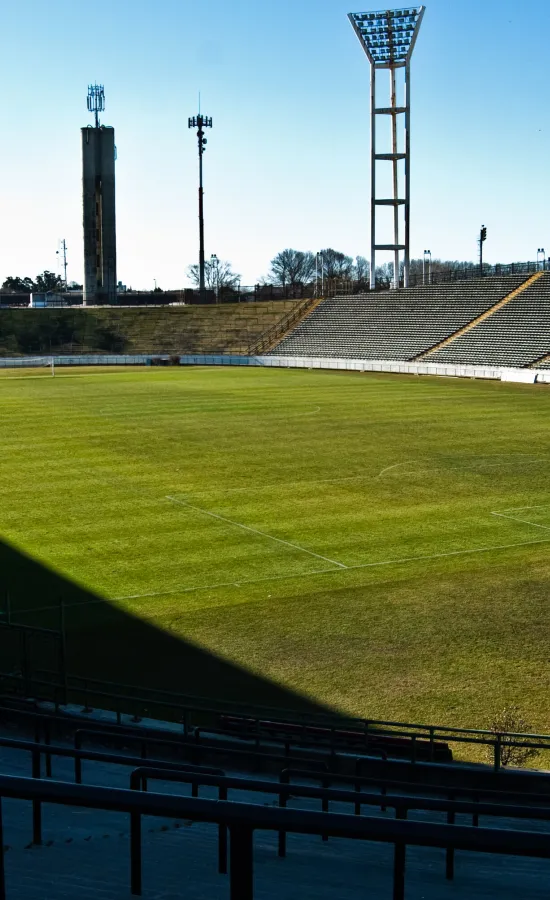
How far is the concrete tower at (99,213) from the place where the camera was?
4894 inches

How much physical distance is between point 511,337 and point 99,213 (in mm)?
67957

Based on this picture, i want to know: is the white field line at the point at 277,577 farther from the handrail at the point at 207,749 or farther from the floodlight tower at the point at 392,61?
the floodlight tower at the point at 392,61

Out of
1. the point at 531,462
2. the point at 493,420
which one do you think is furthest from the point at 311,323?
the point at 531,462

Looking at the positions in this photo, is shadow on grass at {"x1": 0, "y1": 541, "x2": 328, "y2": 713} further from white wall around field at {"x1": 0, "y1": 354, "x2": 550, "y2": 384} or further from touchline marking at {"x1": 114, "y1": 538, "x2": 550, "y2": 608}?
white wall around field at {"x1": 0, "y1": 354, "x2": 550, "y2": 384}

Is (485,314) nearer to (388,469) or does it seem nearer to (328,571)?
(388,469)

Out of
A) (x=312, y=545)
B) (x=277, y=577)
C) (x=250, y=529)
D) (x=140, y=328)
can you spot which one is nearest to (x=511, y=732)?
(x=277, y=577)

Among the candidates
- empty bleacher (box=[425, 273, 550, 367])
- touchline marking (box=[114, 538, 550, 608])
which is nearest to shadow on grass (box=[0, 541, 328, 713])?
touchline marking (box=[114, 538, 550, 608])

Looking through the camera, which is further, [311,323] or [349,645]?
[311,323]

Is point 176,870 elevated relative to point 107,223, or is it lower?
lower

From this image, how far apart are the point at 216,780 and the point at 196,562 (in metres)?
18.0

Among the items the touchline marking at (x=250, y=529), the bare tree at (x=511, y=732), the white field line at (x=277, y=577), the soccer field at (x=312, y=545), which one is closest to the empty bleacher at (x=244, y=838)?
the bare tree at (x=511, y=732)

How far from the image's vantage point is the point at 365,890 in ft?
18.1

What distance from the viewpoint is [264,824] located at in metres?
3.15

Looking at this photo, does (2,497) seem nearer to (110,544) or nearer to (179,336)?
(110,544)
